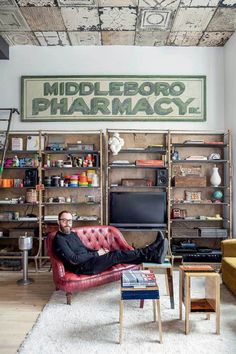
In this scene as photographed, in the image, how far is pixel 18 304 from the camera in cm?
374

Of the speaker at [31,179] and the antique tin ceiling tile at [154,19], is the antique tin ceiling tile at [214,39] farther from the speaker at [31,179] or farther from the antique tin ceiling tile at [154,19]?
the speaker at [31,179]

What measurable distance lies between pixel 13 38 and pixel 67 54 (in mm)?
937

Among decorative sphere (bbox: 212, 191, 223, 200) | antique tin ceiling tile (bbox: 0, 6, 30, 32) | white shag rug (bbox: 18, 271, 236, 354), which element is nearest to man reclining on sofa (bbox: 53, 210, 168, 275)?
white shag rug (bbox: 18, 271, 236, 354)

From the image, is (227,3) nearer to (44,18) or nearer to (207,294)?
(44,18)

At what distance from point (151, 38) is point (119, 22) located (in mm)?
770

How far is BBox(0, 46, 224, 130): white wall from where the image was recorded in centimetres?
577

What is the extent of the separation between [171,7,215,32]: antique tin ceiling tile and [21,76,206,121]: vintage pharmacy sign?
0.89 metres

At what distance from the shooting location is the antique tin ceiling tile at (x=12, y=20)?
4.53 metres

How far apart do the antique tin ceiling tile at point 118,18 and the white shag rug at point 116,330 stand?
3908mm

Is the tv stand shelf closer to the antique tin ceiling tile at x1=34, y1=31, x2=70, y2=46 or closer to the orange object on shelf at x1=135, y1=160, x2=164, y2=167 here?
the orange object on shelf at x1=135, y1=160, x2=164, y2=167

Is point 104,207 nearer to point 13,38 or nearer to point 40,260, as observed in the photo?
point 40,260

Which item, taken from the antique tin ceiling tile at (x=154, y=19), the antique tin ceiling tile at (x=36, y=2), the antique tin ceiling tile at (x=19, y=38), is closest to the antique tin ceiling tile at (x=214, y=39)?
the antique tin ceiling tile at (x=154, y=19)

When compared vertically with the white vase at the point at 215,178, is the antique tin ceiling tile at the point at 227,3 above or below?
above

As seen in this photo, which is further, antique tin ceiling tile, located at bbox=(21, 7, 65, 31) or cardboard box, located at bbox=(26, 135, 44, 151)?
cardboard box, located at bbox=(26, 135, 44, 151)
